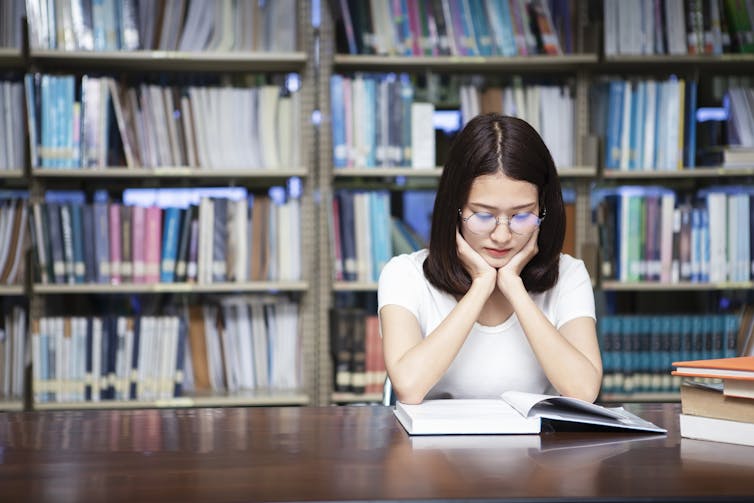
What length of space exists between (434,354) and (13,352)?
187cm

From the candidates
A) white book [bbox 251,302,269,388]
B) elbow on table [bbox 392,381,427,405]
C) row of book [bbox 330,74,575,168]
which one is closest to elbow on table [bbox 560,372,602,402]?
elbow on table [bbox 392,381,427,405]

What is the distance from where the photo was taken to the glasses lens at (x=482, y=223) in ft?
5.21

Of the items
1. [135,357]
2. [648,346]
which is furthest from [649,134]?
[135,357]

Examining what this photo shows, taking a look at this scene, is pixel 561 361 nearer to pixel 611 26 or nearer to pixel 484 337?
pixel 484 337

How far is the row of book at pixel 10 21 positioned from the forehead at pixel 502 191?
6.04 feet

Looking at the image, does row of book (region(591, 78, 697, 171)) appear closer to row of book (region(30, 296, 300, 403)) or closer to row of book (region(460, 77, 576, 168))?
row of book (region(460, 77, 576, 168))

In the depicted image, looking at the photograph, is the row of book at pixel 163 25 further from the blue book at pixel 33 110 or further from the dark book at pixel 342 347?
the dark book at pixel 342 347

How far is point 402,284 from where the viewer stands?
65.9 inches

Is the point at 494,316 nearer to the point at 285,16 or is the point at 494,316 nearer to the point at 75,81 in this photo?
the point at 285,16

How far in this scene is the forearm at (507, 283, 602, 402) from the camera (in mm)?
1484

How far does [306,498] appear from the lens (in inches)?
32.4

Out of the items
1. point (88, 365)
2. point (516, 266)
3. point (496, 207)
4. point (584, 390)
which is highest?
point (496, 207)

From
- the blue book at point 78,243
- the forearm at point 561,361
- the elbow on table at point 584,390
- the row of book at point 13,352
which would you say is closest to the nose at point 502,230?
the forearm at point 561,361

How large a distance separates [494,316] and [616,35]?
59.9 inches
